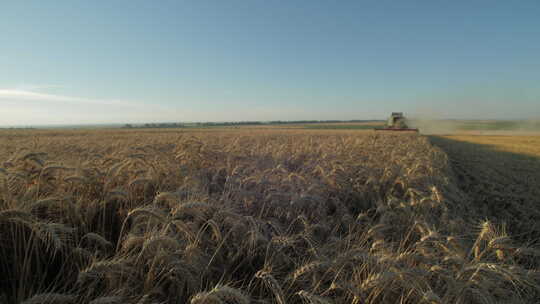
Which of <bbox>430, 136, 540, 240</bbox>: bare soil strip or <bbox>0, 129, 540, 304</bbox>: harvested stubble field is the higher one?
<bbox>0, 129, 540, 304</bbox>: harvested stubble field

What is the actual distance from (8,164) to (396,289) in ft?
13.4

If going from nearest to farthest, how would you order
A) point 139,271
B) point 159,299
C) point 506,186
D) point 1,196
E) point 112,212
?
1. point 159,299
2. point 139,271
3. point 1,196
4. point 112,212
5. point 506,186

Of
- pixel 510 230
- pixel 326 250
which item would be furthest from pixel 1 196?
pixel 510 230

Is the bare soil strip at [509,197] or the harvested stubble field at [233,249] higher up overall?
the harvested stubble field at [233,249]

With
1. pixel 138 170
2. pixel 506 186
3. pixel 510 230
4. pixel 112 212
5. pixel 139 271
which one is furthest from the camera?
pixel 506 186

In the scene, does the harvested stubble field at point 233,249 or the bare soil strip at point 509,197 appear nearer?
the harvested stubble field at point 233,249

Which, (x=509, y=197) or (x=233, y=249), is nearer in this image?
(x=233, y=249)

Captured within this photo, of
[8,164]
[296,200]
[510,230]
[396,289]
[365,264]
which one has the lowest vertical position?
[510,230]

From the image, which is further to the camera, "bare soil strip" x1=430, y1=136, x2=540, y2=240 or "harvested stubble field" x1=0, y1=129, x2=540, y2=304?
"bare soil strip" x1=430, y1=136, x2=540, y2=240

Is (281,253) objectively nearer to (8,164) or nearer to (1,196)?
(1,196)

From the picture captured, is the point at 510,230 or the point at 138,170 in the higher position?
the point at 138,170

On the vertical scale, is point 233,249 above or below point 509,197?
above

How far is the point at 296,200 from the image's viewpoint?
219 centimetres

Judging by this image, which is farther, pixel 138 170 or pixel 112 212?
pixel 138 170
